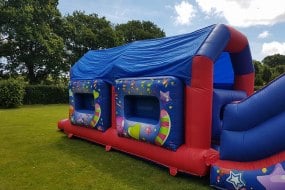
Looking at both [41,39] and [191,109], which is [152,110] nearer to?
[191,109]

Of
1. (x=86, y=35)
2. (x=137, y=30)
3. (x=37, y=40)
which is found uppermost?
(x=137, y=30)

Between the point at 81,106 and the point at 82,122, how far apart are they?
57cm

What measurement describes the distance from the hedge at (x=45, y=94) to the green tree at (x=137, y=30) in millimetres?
18624

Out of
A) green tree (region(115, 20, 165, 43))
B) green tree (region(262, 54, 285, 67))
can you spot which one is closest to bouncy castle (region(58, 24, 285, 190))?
green tree (region(115, 20, 165, 43))

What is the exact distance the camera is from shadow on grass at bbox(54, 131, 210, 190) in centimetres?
422

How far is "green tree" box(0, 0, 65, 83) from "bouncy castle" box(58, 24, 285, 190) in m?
16.8

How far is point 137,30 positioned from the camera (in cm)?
3825

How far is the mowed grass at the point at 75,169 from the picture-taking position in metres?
4.21

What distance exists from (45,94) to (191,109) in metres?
16.4

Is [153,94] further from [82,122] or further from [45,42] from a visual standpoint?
[45,42]

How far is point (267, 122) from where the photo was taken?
374 centimetres

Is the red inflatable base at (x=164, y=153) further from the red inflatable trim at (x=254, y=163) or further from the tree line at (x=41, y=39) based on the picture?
the tree line at (x=41, y=39)

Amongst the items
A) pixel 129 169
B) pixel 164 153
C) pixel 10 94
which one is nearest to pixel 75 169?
pixel 129 169

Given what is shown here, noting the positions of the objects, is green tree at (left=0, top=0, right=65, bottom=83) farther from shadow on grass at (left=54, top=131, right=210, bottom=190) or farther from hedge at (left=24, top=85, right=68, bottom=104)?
shadow on grass at (left=54, top=131, right=210, bottom=190)
